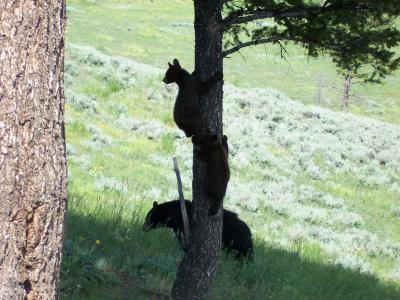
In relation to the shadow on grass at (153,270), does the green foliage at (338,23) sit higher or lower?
higher

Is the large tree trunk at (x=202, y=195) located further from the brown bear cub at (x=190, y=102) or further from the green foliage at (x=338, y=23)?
the green foliage at (x=338, y=23)

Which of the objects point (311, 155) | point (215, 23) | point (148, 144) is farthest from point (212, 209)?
point (311, 155)

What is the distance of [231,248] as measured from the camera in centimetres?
948

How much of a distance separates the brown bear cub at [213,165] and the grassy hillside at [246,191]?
1.53 m

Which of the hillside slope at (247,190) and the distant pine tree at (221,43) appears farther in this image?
the hillside slope at (247,190)

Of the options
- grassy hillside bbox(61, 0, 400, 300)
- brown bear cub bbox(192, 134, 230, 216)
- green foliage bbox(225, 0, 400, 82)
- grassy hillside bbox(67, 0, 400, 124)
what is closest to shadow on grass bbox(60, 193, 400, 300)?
grassy hillside bbox(61, 0, 400, 300)

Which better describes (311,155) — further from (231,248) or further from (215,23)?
(215,23)

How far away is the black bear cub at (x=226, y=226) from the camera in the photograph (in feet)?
30.3

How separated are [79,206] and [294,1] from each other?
16.1 ft

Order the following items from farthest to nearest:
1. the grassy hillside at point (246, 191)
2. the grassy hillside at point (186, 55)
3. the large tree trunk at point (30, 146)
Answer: the grassy hillside at point (186, 55) < the grassy hillside at point (246, 191) < the large tree trunk at point (30, 146)

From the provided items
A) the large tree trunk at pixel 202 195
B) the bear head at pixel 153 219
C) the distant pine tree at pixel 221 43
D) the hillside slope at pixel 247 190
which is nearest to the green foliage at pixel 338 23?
the distant pine tree at pixel 221 43

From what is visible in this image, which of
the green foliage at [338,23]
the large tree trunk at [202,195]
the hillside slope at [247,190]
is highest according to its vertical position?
the green foliage at [338,23]

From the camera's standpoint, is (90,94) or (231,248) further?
(90,94)

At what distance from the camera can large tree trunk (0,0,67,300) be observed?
3.21m
